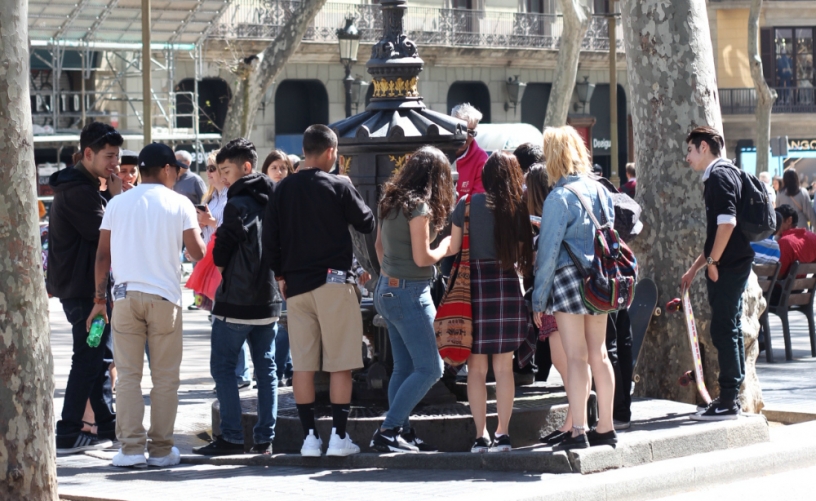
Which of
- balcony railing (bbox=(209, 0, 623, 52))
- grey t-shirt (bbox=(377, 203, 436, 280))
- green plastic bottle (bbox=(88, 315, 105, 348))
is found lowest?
green plastic bottle (bbox=(88, 315, 105, 348))

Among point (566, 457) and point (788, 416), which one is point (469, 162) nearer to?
point (566, 457)

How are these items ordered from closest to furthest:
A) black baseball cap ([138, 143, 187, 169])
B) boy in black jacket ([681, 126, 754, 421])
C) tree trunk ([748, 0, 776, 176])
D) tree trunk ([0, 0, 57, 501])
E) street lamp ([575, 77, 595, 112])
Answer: tree trunk ([0, 0, 57, 501])
black baseball cap ([138, 143, 187, 169])
boy in black jacket ([681, 126, 754, 421])
tree trunk ([748, 0, 776, 176])
street lamp ([575, 77, 595, 112])

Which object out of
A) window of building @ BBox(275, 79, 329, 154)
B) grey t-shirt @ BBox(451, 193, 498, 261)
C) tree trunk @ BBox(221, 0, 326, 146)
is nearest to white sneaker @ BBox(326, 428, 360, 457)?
grey t-shirt @ BBox(451, 193, 498, 261)

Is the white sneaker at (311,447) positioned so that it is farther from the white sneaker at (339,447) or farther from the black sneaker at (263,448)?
the black sneaker at (263,448)

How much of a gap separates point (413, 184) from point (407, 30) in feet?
98.2

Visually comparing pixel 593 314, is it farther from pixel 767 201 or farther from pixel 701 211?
pixel 701 211

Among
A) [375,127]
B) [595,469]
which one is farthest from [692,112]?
[595,469]

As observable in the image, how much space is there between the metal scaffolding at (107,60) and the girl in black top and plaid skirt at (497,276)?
65.2 ft

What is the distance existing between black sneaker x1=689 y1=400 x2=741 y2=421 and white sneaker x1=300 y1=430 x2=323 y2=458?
2428mm

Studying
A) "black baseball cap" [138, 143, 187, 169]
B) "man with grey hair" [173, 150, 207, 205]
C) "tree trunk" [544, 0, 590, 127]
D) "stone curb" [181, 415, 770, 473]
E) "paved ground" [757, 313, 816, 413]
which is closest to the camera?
"stone curb" [181, 415, 770, 473]

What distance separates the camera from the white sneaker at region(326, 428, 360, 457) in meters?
7.13

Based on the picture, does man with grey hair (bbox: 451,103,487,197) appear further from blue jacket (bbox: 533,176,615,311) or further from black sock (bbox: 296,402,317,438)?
black sock (bbox: 296,402,317,438)

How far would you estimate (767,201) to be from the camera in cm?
801

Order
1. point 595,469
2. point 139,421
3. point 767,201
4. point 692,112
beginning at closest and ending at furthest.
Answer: point 595,469 < point 139,421 < point 767,201 < point 692,112
